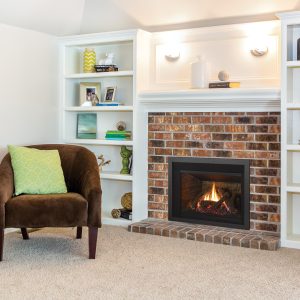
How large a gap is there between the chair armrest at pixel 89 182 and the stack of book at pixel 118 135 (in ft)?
2.22

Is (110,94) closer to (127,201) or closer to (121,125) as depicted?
(121,125)

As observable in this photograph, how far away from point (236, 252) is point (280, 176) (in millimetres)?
813

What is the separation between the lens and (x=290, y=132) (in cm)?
450

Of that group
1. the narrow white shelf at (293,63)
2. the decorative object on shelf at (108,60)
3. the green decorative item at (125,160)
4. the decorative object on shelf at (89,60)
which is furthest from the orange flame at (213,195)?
the decorative object on shelf at (89,60)

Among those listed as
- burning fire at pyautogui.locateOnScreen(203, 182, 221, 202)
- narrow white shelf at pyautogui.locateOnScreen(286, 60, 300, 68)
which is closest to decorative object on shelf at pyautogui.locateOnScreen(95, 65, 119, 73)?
burning fire at pyautogui.locateOnScreen(203, 182, 221, 202)

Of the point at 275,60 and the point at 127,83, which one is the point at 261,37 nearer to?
the point at 275,60

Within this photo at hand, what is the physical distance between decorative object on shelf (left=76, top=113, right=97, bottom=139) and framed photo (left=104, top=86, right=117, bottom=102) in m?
0.30

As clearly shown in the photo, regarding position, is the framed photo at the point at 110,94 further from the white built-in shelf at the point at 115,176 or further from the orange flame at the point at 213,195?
the orange flame at the point at 213,195

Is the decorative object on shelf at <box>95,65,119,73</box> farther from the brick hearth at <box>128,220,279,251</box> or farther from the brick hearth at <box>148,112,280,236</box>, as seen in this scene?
the brick hearth at <box>128,220,279,251</box>

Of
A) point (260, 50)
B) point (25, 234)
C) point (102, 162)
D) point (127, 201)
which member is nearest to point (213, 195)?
point (127, 201)

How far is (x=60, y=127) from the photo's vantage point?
5.50 m

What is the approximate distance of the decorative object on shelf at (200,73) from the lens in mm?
4730

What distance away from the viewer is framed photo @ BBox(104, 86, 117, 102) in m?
5.32

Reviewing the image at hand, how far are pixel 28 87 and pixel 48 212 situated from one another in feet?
5.36
